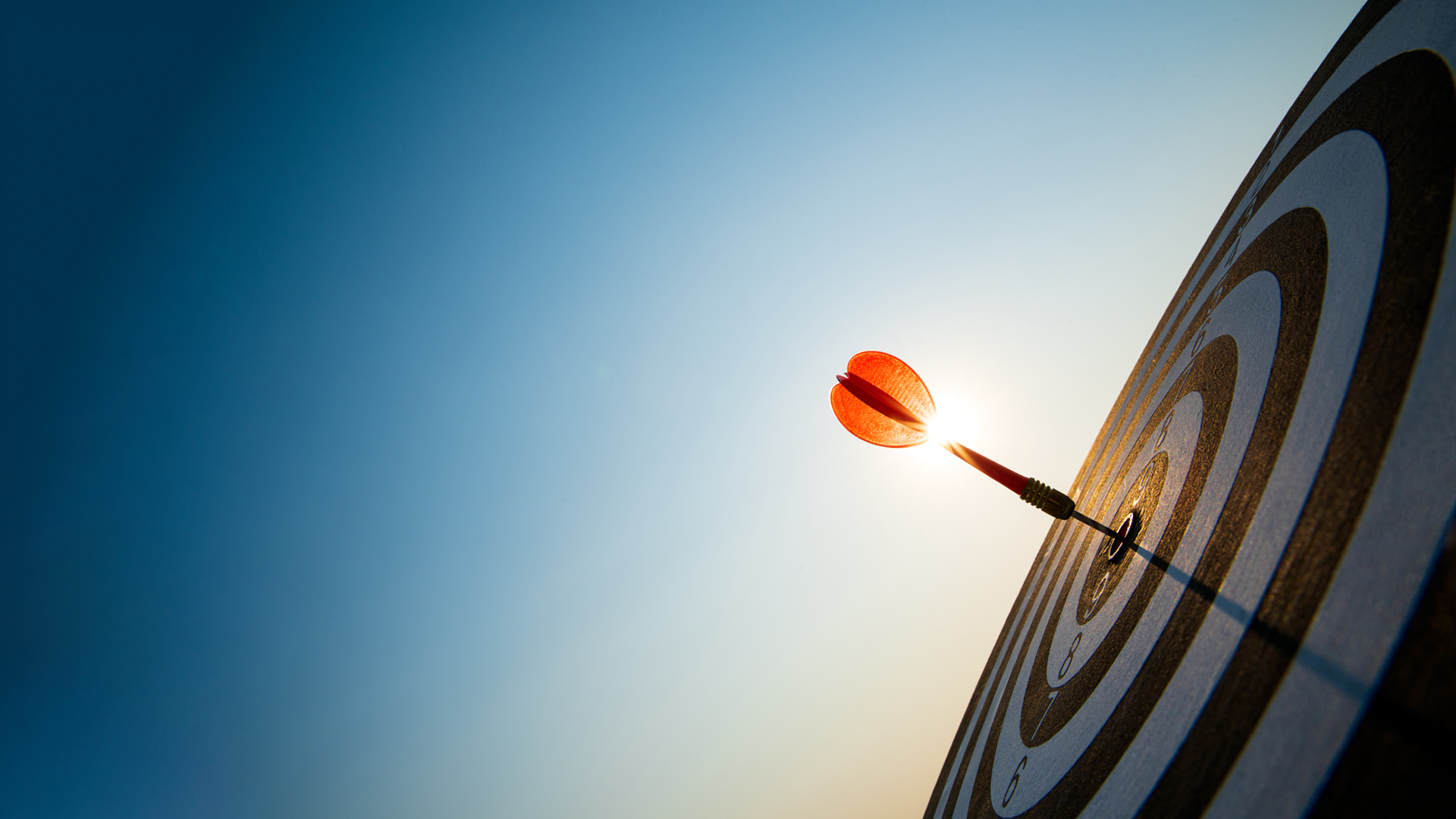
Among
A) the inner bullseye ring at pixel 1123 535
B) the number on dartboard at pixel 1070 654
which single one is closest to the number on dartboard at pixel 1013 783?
the number on dartboard at pixel 1070 654

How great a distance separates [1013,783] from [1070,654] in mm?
533

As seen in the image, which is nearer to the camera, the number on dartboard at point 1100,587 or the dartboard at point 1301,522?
the dartboard at point 1301,522

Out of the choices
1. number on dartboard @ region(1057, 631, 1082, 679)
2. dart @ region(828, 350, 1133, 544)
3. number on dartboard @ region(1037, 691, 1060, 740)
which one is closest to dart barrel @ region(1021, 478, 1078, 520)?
dart @ region(828, 350, 1133, 544)

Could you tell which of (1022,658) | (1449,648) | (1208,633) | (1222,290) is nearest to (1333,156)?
(1222,290)

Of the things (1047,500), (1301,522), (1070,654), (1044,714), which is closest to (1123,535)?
(1047,500)

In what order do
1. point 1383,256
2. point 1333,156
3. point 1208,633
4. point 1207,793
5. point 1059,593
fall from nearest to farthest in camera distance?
1. point 1207,793
2. point 1383,256
3. point 1208,633
4. point 1333,156
5. point 1059,593

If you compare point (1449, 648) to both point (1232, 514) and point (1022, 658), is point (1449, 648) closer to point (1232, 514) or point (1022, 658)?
point (1232, 514)

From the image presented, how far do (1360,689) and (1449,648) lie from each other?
135 millimetres

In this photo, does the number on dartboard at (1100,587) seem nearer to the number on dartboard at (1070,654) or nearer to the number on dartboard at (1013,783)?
the number on dartboard at (1070,654)

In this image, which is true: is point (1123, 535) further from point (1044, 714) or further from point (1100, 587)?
point (1044, 714)

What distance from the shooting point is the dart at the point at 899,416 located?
7.28 ft

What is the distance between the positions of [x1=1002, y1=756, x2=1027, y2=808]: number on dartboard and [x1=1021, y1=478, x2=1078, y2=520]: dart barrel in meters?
0.96

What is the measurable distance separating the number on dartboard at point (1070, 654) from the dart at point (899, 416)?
377 mm

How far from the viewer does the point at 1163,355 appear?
2.95m
